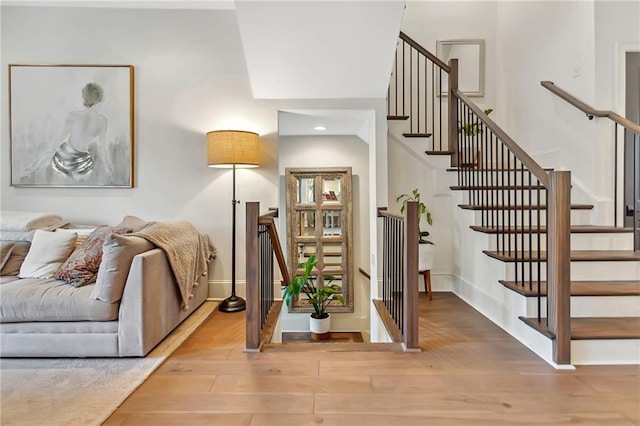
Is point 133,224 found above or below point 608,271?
above

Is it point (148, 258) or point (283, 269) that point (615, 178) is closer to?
point (283, 269)

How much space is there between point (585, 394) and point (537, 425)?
1.37 ft

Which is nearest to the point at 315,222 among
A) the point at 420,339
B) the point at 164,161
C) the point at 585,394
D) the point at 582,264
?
the point at 164,161

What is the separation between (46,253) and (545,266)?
366 cm

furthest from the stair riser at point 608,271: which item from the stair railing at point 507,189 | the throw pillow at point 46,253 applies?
the throw pillow at point 46,253

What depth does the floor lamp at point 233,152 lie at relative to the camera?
2916 millimetres

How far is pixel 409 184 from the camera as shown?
353 centimetres

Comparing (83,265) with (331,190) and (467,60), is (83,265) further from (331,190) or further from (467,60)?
(467,60)

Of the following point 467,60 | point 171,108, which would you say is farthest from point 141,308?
point 467,60

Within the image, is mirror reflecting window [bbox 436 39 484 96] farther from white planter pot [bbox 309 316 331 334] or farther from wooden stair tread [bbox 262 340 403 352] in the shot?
wooden stair tread [bbox 262 340 403 352]

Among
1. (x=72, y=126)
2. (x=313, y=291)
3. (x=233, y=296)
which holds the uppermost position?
(x=72, y=126)

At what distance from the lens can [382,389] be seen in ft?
5.47

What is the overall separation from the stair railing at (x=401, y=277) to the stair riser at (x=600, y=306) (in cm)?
75

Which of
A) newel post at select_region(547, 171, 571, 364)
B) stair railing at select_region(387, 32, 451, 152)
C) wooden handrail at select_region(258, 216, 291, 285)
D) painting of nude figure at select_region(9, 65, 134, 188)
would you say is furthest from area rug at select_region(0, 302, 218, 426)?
stair railing at select_region(387, 32, 451, 152)
